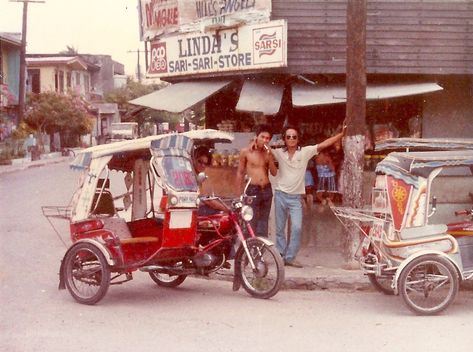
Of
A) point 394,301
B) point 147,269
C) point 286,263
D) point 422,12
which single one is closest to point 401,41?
point 422,12

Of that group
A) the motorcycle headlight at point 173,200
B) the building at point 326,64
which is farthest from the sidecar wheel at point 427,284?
the building at point 326,64

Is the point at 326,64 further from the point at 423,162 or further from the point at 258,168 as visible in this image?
the point at 423,162

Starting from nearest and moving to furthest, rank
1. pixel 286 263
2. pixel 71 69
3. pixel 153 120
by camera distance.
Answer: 1. pixel 286 263
2. pixel 71 69
3. pixel 153 120

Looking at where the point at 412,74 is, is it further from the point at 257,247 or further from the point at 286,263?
the point at 257,247

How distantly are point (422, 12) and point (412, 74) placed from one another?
1.01m

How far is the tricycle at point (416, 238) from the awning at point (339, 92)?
405cm

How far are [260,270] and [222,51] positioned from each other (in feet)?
20.8

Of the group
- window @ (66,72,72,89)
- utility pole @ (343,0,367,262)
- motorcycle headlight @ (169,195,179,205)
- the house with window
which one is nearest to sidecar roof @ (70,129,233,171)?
motorcycle headlight @ (169,195,179,205)

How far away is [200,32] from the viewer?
1448cm

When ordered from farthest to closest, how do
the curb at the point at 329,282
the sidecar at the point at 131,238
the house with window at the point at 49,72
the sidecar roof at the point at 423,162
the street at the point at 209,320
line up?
1. the house with window at the point at 49,72
2. the curb at the point at 329,282
3. the sidecar at the point at 131,238
4. the sidecar roof at the point at 423,162
5. the street at the point at 209,320

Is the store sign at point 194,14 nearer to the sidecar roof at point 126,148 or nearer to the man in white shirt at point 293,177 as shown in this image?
the man in white shirt at point 293,177

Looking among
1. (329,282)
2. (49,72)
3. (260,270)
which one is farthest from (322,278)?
(49,72)

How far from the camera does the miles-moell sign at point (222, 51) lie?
42.4 ft

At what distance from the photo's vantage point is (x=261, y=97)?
12961 millimetres
